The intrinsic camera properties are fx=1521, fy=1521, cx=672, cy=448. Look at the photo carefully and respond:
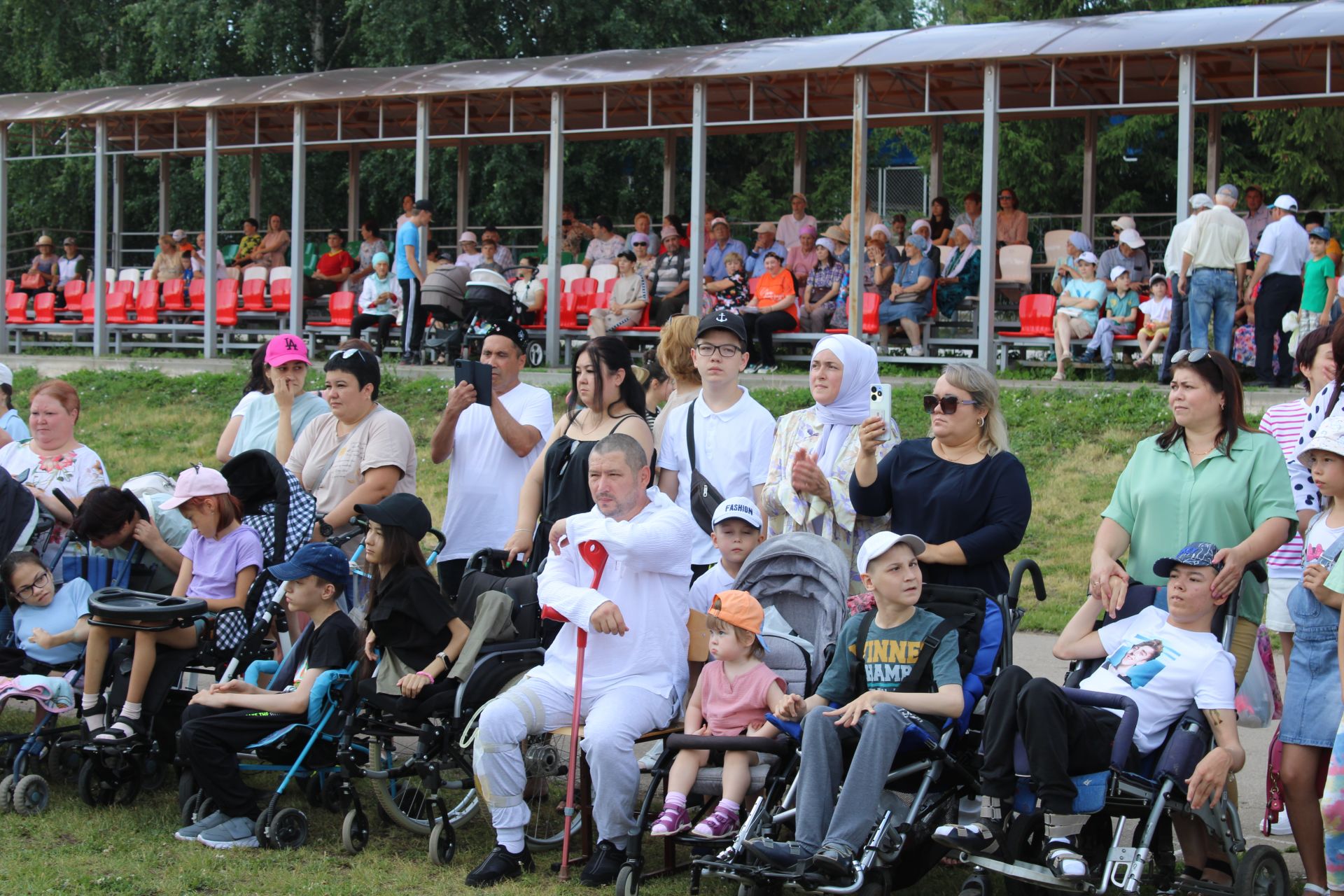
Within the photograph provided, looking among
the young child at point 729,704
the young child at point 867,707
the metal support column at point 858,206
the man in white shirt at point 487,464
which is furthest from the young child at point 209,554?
the metal support column at point 858,206

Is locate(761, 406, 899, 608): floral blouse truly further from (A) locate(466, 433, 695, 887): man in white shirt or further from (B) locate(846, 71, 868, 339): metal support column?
(B) locate(846, 71, 868, 339): metal support column

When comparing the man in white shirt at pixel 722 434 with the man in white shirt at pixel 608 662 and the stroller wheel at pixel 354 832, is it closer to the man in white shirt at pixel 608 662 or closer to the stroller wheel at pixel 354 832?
the man in white shirt at pixel 608 662

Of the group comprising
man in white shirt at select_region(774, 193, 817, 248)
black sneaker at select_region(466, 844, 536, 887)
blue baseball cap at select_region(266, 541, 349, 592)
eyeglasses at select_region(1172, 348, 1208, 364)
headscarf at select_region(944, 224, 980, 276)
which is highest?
man in white shirt at select_region(774, 193, 817, 248)

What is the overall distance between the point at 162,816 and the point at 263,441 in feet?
7.80

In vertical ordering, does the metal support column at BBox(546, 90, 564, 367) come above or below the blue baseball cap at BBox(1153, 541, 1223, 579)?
above

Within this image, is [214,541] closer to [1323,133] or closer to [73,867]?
[73,867]

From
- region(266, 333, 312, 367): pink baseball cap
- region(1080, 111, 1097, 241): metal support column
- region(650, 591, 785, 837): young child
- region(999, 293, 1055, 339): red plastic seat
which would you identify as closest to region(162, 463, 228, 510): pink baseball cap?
region(266, 333, 312, 367): pink baseball cap

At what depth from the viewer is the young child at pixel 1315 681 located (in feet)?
16.1

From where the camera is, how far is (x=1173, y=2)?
27.2m

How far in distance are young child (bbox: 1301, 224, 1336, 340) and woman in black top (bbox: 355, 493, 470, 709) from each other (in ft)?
30.3

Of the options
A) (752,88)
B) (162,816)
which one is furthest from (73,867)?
(752,88)

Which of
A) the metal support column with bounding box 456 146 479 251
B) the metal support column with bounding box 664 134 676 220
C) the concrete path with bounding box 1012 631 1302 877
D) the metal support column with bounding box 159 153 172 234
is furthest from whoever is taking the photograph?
the metal support column with bounding box 159 153 172 234

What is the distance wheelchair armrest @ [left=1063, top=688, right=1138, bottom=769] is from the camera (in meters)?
4.72

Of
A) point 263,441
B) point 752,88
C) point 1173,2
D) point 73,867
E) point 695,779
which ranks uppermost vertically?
point 1173,2
